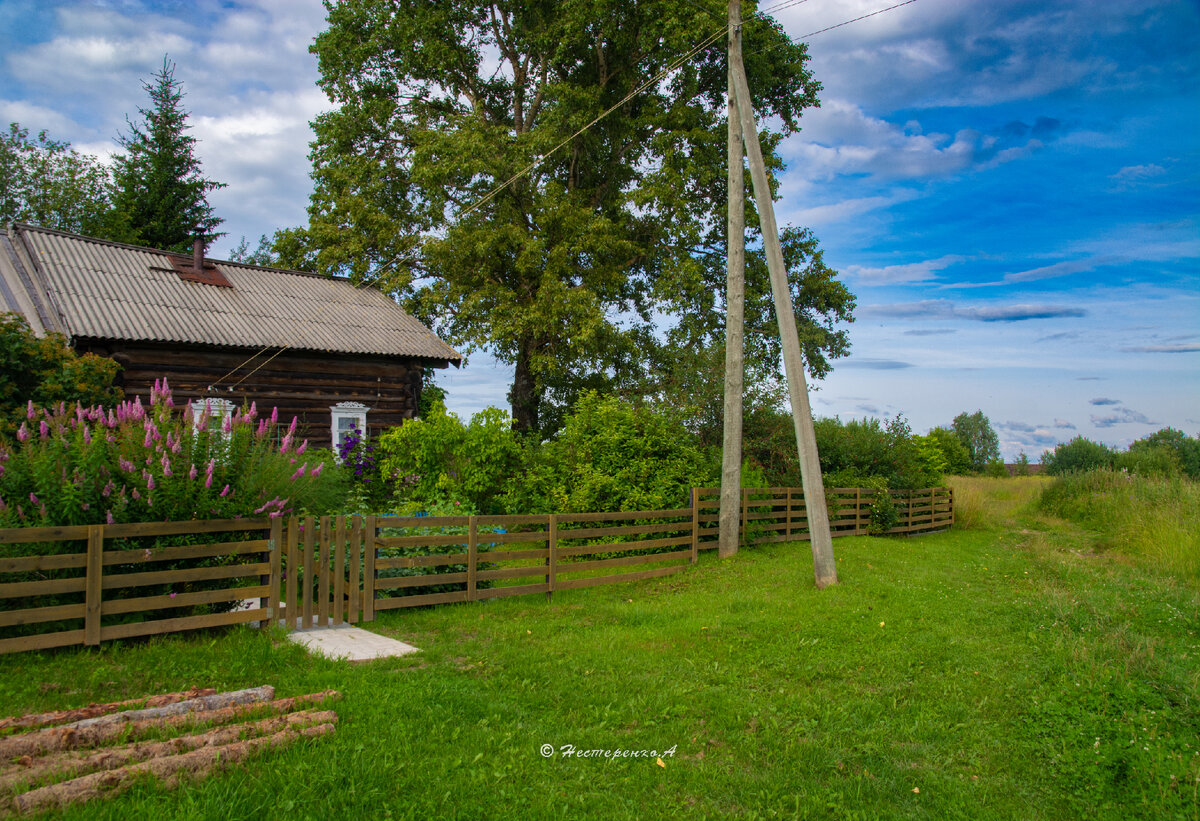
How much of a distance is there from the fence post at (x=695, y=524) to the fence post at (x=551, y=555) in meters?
3.39

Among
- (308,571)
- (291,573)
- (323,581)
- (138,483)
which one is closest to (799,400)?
(323,581)

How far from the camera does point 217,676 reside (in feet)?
18.3

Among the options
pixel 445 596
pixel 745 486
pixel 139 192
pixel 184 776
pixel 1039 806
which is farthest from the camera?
pixel 139 192

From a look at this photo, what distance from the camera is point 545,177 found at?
79.6 feet

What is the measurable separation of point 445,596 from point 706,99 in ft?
71.7

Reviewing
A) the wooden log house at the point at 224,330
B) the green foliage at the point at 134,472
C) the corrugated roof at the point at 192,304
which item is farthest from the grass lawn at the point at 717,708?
the corrugated roof at the point at 192,304

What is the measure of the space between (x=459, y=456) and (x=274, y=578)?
24.5 feet

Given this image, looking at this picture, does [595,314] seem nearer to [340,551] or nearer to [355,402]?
[355,402]

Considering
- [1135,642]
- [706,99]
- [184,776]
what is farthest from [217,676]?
[706,99]

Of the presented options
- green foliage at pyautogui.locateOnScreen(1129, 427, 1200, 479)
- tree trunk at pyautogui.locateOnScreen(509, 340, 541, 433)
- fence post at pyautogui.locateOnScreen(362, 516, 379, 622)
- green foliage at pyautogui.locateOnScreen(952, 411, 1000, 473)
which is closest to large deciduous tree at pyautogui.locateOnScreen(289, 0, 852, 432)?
tree trunk at pyautogui.locateOnScreen(509, 340, 541, 433)

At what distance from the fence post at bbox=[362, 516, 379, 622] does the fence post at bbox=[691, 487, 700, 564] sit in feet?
19.8

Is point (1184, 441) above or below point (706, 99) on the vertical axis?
below

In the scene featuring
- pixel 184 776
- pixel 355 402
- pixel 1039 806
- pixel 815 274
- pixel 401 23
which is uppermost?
pixel 401 23

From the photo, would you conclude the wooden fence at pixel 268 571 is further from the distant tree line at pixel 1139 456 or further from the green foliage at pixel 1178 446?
the green foliage at pixel 1178 446
